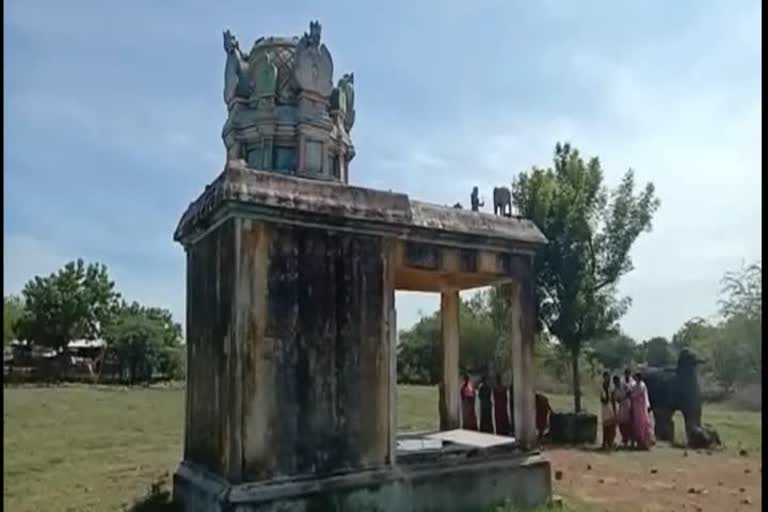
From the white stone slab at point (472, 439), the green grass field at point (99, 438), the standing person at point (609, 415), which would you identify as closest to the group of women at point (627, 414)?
the standing person at point (609, 415)

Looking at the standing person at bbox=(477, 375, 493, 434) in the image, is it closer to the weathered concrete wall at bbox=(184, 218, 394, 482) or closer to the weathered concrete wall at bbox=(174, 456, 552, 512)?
the weathered concrete wall at bbox=(174, 456, 552, 512)

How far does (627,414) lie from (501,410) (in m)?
3.04

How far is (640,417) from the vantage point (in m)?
15.4

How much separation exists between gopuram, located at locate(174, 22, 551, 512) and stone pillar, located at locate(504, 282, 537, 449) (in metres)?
0.02

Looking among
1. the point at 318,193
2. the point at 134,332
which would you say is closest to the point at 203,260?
the point at 318,193

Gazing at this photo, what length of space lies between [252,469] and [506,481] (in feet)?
10.5

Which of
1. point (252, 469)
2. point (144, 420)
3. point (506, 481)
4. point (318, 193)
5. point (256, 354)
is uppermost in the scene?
point (318, 193)

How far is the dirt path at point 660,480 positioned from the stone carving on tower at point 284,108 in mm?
6566

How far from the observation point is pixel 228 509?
21.3ft

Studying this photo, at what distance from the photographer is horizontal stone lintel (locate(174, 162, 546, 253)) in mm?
6996

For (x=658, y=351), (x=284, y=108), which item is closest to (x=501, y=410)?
(x=284, y=108)

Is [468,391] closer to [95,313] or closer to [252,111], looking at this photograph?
[252,111]

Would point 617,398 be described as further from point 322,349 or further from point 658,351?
point 658,351

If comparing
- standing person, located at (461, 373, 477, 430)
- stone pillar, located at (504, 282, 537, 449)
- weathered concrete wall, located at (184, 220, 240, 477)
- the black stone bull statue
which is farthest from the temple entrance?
the black stone bull statue
